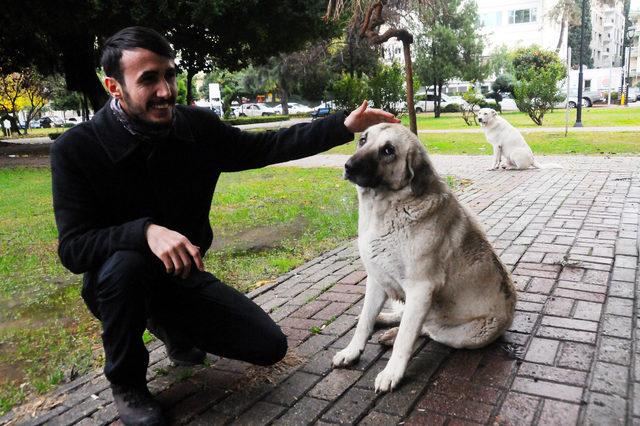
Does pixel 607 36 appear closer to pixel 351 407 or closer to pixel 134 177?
pixel 351 407

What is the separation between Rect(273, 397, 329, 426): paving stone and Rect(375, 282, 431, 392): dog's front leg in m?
0.34

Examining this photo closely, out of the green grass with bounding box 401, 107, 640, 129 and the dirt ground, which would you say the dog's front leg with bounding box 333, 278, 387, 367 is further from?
the green grass with bounding box 401, 107, 640, 129

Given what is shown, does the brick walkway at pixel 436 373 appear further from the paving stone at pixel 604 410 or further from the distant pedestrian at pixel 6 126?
the distant pedestrian at pixel 6 126

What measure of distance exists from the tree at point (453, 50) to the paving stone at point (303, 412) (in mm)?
35950

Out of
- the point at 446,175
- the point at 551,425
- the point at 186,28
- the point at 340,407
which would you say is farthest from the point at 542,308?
the point at 186,28

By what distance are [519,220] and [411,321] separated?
4.38 m

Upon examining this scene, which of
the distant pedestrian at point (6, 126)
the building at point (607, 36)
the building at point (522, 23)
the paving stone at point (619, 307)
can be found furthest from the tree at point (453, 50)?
the building at point (607, 36)

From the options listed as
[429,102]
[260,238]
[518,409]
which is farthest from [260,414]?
[429,102]

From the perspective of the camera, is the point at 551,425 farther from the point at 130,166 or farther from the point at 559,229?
the point at 559,229

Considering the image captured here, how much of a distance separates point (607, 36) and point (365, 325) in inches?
3939

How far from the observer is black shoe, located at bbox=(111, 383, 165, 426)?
2533 mm

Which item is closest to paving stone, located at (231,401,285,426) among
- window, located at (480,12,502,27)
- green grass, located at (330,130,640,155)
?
green grass, located at (330,130,640,155)

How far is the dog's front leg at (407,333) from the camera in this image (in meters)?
2.76

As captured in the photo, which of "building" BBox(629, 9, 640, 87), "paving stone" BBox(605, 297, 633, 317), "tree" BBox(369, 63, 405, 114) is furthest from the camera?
"building" BBox(629, 9, 640, 87)
